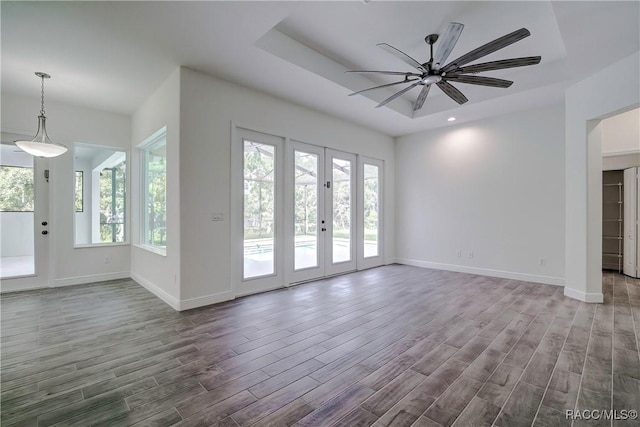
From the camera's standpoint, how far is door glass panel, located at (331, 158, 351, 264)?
18.8 ft

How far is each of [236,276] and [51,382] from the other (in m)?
2.20

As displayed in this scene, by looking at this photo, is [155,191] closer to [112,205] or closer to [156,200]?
[156,200]

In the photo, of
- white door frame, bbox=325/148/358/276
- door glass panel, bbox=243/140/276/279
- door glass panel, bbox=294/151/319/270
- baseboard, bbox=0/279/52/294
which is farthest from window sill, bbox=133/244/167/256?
white door frame, bbox=325/148/358/276

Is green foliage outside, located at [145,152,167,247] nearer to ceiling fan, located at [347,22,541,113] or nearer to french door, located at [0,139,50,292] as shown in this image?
french door, located at [0,139,50,292]

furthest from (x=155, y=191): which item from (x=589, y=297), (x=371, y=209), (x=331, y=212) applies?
(x=589, y=297)

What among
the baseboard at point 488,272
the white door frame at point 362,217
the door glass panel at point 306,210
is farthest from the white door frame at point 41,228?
the baseboard at point 488,272

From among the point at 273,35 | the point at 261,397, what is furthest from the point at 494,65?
the point at 261,397

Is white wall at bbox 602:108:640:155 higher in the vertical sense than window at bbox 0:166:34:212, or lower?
higher

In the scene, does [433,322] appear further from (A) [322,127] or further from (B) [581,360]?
(A) [322,127]

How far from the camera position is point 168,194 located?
3.96 meters

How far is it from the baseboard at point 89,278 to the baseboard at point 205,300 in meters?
2.64

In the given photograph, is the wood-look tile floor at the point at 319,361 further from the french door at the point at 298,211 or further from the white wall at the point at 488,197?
the white wall at the point at 488,197

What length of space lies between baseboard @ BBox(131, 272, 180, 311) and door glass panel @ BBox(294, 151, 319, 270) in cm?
194

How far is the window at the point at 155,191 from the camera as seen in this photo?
4401mm
